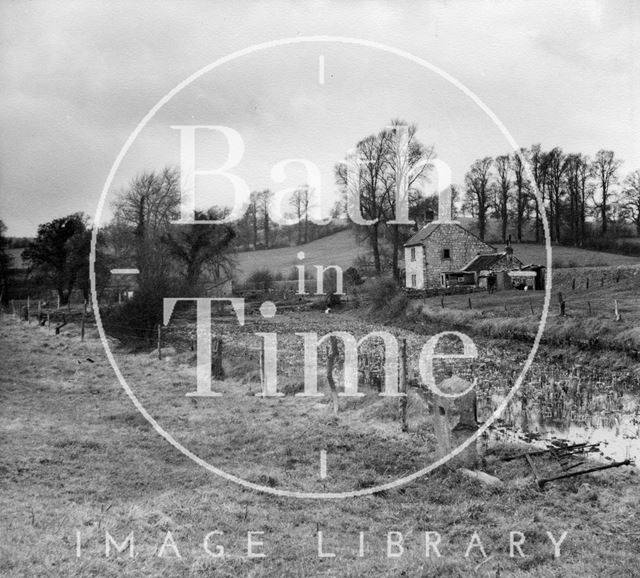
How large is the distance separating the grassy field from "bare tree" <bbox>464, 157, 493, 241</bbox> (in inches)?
1173

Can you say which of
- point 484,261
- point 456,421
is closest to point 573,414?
point 456,421

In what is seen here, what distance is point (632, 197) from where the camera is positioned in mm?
32438

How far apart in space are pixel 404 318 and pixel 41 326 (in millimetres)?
17536

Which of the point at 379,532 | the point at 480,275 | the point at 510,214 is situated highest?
the point at 510,214

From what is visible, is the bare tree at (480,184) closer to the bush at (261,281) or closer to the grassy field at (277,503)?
the bush at (261,281)

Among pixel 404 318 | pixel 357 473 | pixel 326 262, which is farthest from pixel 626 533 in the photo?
pixel 326 262

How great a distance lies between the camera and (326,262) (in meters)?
40.6

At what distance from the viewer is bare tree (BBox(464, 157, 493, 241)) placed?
119 ft

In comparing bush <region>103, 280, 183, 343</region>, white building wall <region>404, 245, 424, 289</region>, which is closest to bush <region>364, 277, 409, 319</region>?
white building wall <region>404, 245, 424, 289</region>

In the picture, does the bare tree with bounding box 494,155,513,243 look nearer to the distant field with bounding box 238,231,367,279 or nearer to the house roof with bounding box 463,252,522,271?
the house roof with bounding box 463,252,522,271

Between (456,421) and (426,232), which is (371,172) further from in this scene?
(456,421)

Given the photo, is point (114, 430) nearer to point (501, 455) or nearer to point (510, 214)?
point (501, 455)

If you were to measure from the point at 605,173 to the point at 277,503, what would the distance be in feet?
112

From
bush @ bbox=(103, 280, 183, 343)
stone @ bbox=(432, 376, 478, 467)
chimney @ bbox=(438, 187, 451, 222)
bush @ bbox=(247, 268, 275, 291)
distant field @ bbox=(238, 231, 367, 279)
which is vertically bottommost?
stone @ bbox=(432, 376, 478, 467)
